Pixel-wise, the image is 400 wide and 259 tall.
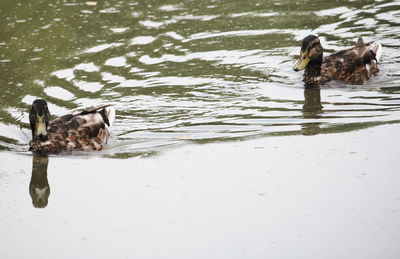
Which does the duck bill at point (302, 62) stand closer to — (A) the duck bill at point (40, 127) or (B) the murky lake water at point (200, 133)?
(B) the murky lake water at point (200, 133)


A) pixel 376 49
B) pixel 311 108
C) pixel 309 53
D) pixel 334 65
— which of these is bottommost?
pixel 311 108

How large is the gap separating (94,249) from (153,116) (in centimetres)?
382

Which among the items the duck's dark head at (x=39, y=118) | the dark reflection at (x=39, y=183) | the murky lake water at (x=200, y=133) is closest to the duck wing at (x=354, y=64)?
the murky lake water at (x=200, y=133)

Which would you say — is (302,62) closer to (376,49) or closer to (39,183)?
(376,49)

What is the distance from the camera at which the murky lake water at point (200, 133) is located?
270 inches

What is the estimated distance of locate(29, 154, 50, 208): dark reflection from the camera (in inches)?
309

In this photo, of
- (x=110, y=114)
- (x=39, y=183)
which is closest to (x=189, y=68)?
(x=110, y=114)

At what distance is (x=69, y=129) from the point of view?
943cm

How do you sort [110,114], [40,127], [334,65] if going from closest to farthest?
[40,127]
[110,114]
[334,65]

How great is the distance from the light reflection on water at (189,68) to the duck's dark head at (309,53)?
292 millimetres

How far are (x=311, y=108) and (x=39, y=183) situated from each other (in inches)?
149

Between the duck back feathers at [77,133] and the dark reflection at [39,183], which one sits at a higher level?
the duck back feathers at [77,133]

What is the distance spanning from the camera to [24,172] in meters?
8.66

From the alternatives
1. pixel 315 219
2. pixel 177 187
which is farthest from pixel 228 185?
pixel 315 219
